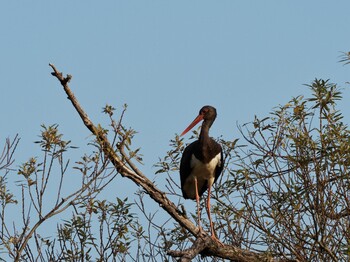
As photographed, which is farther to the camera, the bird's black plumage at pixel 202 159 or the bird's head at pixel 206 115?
the bird's head at pixel 206 115

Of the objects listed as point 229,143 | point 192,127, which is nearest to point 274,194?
point 229,143

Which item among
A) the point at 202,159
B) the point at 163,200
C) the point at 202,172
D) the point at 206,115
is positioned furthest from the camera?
the point at 206,115

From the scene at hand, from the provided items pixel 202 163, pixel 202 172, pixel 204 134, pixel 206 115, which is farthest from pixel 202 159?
pixel 206 115

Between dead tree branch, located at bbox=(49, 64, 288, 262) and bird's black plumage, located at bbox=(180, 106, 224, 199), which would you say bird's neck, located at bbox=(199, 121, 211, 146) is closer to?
bird's black plumage, located at bbox=(180, 106, 224, 199)

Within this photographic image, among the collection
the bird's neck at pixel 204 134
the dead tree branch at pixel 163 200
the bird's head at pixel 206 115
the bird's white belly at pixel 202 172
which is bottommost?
the dead tree branch at pixel 163 200

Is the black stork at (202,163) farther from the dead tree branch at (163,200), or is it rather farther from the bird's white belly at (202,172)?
the dead tree branch at (163,200)

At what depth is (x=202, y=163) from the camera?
10188mm

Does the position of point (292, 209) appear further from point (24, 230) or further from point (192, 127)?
point (192, 127)

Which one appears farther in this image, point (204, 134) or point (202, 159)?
point (204, 134)

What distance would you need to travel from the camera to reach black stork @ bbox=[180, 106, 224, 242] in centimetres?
1022

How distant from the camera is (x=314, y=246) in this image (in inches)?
265

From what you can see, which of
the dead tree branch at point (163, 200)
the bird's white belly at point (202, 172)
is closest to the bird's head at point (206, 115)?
the bird's white belly at point (202, 172)

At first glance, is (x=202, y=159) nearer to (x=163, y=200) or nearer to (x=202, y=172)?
(x=202, y=172)

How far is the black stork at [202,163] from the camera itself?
10.2 metres
